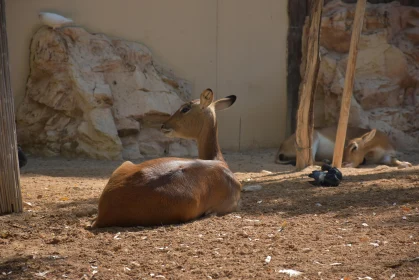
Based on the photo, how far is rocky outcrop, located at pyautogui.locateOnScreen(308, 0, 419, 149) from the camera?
41.1 feet

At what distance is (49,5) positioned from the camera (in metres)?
10.7

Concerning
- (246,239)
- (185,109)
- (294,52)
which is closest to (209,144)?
(185,109)

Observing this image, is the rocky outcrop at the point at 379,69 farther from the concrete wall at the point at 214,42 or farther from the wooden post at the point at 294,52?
the concrete wall at the point at 214,42

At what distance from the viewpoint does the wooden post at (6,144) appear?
219 inches

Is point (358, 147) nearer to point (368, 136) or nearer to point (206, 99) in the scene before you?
point (368, 136)

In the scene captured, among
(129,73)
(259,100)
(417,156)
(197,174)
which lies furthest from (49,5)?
(417,156)

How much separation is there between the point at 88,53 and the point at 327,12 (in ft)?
15.8

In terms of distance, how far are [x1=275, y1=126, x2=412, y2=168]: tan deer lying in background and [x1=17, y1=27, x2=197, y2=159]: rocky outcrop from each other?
2.49 meters

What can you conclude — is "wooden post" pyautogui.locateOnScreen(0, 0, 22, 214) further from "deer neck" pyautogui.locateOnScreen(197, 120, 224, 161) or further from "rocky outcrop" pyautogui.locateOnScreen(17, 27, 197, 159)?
"rocky outcrop" pyautogui.locateOnScreen(17, 27, 197, 159)

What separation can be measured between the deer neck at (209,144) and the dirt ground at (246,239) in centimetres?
54

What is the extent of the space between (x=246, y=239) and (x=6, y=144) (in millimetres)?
2290

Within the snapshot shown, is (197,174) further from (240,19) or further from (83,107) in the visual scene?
(240,19)

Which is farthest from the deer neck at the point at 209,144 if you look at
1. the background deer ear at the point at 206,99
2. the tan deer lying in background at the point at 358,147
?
the tan deer lying in background at the point at 358,147

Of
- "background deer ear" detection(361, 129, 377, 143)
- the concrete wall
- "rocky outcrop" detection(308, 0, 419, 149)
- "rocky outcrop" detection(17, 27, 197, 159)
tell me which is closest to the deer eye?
"rocky outcrop" detection(17, 27, 197, 159)
